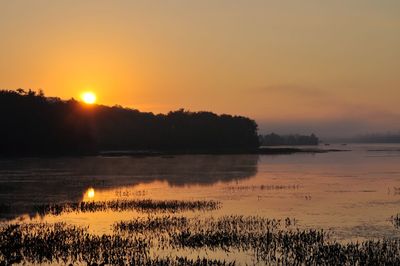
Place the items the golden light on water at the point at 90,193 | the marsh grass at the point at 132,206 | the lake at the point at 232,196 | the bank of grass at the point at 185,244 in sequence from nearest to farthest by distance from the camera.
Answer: the bank of grass at the point at 185,244 < the lake at the point at 232,196 < the marsh grass at the point at 132,206 < the golden light on water at the point at 90,193

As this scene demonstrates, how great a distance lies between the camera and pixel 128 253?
80.2 ft

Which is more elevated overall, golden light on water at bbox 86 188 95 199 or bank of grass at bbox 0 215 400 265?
golden light on water at bbox 86 188 95 199

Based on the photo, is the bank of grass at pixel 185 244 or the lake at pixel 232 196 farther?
the lake at pixel 232 196

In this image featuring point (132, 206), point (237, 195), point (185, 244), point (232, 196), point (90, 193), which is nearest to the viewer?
point (185, 244)

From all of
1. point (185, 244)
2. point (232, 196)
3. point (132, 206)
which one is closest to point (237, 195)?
point (232, 196)

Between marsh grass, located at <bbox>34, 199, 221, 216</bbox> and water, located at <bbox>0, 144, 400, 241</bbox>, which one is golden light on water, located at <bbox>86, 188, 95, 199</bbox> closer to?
water, located at <bbox>0, 144, 400, 241</bbox>

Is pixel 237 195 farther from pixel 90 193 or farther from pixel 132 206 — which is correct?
pixel 90 193

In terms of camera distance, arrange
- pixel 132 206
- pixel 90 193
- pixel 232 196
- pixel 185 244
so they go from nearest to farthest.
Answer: pixel 185 244, pixel 132 206, pixel 232 196, pixel 90 193

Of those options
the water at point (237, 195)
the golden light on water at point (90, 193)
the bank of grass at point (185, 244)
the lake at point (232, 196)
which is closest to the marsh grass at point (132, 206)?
Answer: the lake at point (232, 196)

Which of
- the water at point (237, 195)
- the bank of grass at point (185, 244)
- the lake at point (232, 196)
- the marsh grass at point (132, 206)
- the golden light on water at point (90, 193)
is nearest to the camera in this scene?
the bank of grass at point (185, 244)

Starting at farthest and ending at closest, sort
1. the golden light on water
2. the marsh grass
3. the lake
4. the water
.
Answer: the golden light on water < the marsh grass < the water < the lake

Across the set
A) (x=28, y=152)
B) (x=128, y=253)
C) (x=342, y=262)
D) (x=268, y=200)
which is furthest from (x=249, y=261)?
(x=28, y=152)

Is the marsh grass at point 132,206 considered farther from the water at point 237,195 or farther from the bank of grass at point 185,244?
the bank of grass at point 185,244

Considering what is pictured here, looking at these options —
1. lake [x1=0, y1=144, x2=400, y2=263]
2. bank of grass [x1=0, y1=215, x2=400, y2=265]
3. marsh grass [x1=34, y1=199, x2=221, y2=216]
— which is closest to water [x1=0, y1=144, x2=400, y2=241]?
lake [x1=0, y1=144, x2=400, y2=263]
